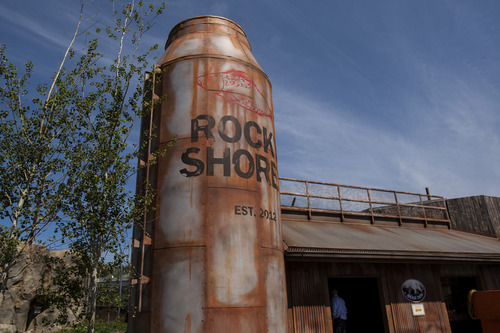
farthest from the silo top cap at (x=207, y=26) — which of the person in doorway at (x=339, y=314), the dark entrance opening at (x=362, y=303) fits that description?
the dark entrance opening at (x=362, y=303)

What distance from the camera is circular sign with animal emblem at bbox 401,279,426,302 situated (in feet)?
41.4

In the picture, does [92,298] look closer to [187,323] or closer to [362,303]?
[187,323]

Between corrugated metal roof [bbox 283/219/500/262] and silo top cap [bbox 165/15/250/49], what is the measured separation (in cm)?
684

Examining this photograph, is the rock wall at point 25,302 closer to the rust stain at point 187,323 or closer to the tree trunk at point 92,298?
the tree trunk at point 92,298

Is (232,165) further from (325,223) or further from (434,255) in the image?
(434,255)

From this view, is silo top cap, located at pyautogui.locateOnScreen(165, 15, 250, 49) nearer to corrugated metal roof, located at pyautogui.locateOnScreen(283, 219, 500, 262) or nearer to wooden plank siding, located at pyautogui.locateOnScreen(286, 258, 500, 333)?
corrugated metal roof, located at pyautogui.locateOnScreen(283, 219, 500, 262)

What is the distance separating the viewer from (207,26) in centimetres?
1113

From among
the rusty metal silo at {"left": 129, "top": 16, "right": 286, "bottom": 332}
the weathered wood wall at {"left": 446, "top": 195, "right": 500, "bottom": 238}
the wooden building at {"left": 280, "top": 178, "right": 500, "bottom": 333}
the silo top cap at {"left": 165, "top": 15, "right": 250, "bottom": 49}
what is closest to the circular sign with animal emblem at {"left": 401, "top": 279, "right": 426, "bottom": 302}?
the wooden building at {"left": 280, "top": 178, "right": 500, "bottom": 333}

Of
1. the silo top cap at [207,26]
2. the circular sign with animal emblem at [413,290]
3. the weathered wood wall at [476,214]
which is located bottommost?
the circular sign with animal emblem at [413,290]

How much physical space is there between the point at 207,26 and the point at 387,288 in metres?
10.8

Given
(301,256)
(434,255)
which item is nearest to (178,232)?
(301,256)

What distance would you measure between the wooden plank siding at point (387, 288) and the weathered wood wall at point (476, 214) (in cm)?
476

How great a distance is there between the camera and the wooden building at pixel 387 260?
11.1 metres

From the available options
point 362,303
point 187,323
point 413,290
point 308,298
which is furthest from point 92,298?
point 362,303
